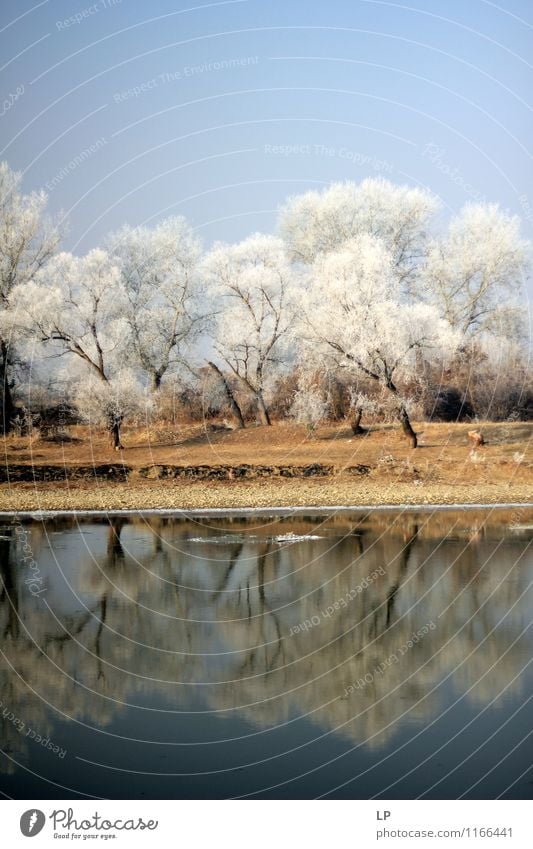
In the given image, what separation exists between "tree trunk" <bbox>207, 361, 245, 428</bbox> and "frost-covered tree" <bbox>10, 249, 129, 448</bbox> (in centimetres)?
372

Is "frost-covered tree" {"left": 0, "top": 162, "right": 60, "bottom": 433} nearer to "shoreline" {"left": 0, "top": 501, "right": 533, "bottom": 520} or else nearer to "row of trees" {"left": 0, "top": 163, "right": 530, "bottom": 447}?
"row of trees" {"left": 0, "top": 163, "right": 530, "bottom": 447}

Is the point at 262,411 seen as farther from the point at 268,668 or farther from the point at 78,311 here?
the point at 268,668

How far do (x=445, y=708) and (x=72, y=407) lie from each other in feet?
75.9

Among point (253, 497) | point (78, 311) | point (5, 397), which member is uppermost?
point (78, 311)

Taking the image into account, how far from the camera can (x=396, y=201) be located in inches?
1602

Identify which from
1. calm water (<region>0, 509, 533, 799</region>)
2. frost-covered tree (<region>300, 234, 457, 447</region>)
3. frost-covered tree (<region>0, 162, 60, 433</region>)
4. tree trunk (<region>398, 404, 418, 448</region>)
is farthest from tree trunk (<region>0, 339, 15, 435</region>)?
calm water (<region>0, 509, 533, 799</region>)

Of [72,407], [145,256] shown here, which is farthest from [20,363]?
[145,256]

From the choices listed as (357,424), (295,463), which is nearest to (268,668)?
(295,463)

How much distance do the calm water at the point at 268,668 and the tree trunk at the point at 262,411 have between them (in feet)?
50.5

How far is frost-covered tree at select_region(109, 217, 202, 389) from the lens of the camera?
1325 inches

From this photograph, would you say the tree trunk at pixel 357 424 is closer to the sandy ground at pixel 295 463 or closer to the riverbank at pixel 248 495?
the sandy ground at pixel 295 463

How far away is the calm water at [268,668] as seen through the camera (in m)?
7.36

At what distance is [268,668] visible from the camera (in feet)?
31.9

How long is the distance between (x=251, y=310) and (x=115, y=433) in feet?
26.7
